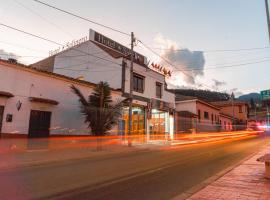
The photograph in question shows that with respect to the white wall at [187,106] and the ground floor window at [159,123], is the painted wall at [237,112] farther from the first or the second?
the ground floor window at [159,123]

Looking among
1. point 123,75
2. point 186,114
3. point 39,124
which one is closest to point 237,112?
point 186,114

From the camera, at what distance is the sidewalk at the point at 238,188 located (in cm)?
632

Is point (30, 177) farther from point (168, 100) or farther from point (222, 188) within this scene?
point (168, 100)

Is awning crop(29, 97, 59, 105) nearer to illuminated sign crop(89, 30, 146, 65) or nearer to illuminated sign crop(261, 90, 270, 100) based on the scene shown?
illuminated sign crop(89, 30, 146, 65)

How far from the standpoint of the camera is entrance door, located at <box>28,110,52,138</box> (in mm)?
18906

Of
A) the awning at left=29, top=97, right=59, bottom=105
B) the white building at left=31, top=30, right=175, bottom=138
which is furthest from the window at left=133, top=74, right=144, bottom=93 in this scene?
the awning at left=29, top=97, right=59, bottom=105

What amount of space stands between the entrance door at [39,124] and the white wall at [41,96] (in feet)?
0.98

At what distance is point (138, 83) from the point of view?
Result: 102 feet

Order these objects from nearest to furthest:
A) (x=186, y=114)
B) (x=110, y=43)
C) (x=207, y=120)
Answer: (x=110, y=43), (x=186, y=114), (x=207, y=120)

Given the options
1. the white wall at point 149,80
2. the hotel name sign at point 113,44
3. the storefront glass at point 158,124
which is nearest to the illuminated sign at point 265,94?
the white wall at point 149,80

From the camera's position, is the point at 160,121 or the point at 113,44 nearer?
the point at 160,121

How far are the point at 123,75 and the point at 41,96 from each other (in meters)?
10.8

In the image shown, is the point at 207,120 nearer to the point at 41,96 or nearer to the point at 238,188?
the point at 41,96

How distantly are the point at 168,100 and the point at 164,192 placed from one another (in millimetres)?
29788
